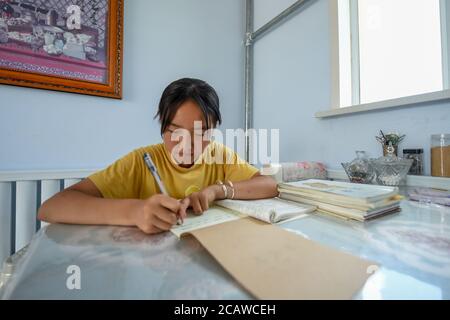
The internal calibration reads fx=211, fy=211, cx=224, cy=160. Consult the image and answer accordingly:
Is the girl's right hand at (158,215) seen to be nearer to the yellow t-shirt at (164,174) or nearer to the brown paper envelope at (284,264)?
the brown paper envelope at (284,264)

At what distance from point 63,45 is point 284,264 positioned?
4.25 feet

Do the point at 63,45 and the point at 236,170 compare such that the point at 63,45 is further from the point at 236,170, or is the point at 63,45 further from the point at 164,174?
the point at 236,170

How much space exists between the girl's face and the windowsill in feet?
2.18

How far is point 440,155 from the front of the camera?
69 centimetres

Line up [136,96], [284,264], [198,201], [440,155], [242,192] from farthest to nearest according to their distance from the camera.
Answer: [136,96], [440,155], [242,192], [198,201], [284,264]

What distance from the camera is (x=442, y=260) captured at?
0.26 metres

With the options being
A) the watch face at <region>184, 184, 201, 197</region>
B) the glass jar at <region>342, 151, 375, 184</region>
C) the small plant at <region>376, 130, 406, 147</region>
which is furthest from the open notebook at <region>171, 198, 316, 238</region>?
the small plant at <region>376, 130, 406, 147</region>

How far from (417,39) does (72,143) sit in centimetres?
157

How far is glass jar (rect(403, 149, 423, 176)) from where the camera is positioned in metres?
0.75

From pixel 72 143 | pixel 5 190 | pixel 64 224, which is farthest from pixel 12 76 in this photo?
pixel 64 224

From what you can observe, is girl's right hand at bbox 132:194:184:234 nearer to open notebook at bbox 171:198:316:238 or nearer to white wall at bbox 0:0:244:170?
open notebook at bbox 171:198:316:238

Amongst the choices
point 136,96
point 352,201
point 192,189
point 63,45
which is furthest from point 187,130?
point 63,45

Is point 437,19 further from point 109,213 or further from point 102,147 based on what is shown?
point 102,147

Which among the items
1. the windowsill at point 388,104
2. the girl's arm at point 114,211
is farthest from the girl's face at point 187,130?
the windowsill at point 388,104
